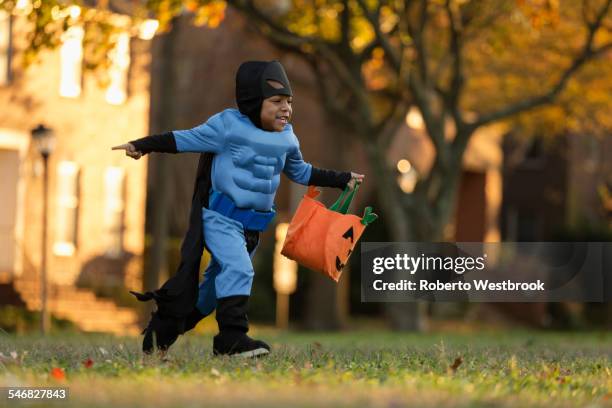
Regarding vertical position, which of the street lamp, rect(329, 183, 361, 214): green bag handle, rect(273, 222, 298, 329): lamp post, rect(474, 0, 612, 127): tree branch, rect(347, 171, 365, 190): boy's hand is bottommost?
rect(273, 222, 298, 329): lamp post

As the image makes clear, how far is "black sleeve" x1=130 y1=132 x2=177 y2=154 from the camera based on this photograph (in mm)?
9116

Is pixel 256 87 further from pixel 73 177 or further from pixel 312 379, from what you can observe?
pixel 73 177

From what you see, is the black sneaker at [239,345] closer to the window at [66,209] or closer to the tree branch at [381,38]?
the tree branch at [381,38]

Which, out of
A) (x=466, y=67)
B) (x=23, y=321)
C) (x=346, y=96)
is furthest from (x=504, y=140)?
(x=23, y=321)

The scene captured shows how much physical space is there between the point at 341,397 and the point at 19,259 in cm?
2283

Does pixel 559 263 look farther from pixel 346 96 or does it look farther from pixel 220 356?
pixel 220 356

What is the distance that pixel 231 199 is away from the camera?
9.27 m

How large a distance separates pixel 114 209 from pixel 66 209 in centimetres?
136

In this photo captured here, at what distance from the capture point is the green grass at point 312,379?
21.5ft

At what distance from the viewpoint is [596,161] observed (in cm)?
4938

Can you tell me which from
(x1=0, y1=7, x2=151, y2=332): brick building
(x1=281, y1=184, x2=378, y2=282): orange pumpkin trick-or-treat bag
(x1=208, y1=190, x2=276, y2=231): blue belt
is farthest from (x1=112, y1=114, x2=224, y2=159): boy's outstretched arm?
(x1=0, y1=7, x2=151, y2=332): brick building

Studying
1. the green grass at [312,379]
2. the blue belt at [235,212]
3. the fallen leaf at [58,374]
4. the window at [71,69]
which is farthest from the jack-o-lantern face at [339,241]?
the window at [71,69]

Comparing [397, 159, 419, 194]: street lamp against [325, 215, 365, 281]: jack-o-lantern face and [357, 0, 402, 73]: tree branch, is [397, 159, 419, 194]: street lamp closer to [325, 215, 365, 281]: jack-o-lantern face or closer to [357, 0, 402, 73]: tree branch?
[357, 0, 402, 73]: tree branch

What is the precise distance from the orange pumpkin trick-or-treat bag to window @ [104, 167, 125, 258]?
22136mm
